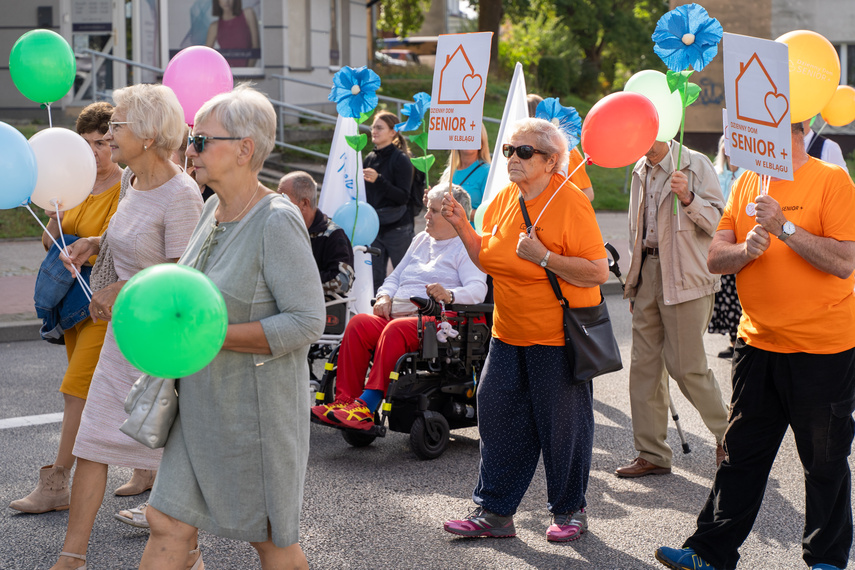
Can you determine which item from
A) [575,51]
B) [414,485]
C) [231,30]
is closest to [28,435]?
[414,485]

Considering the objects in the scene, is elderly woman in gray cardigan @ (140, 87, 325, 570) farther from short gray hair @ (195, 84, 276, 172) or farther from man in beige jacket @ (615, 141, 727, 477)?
man in beige jacket @ (615, 141, 727, 477)

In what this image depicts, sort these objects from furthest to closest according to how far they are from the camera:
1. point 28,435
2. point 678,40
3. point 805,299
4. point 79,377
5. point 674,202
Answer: point 28,435
point 674,202
point 678,40
point 79,377
point 805,299

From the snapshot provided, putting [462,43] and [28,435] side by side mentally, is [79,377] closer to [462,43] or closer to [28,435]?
[28,435]

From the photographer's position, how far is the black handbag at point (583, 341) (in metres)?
4.20

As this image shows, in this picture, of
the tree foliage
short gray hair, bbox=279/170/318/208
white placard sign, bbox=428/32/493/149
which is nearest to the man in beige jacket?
white placard sign, bbox=428/32/493/149

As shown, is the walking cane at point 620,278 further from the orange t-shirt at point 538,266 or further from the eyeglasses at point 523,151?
the eyeglasses at point 523,151

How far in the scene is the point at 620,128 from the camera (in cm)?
437

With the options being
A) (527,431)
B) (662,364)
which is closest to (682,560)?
(527,431)

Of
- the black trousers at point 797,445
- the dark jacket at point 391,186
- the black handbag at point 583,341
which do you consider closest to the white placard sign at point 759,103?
the black trousers at point 797,445

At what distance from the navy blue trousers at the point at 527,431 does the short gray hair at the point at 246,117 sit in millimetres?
1844

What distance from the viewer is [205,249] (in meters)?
2.93

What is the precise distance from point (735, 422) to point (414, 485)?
6.34ft

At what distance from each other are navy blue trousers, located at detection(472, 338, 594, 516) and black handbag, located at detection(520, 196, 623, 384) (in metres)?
0.12

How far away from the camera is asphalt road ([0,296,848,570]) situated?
Result: 4137mm
